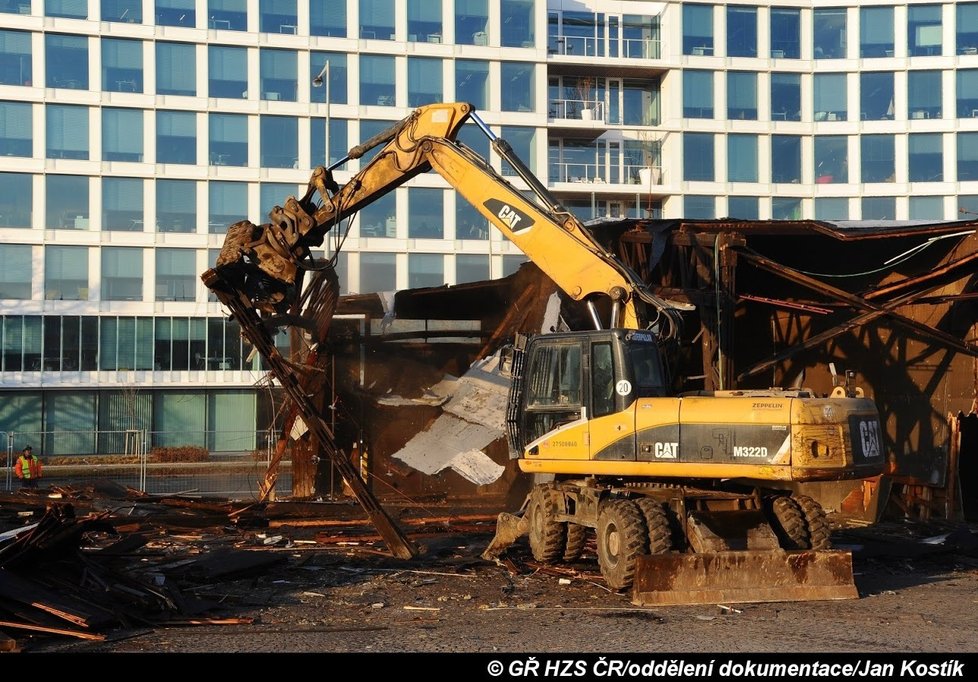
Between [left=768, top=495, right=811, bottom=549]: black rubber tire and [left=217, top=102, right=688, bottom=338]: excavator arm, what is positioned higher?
[left=217, top=102, right=688, bottom=338]: excavator arm

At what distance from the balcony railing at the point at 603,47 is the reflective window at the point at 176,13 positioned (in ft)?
56.1

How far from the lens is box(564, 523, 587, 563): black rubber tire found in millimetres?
14984

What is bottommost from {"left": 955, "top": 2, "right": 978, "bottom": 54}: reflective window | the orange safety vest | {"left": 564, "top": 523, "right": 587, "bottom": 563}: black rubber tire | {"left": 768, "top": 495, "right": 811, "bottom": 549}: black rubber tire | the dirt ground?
the orange safety vest

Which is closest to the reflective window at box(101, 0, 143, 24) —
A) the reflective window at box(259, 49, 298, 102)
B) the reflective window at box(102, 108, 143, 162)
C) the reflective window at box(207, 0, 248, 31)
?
the reflective window at box(207, 0, 248, 31)

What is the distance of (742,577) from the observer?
41.1 feet

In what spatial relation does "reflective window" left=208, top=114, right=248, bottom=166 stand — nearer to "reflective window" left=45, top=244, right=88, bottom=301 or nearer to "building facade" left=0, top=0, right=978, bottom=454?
"building facade" left=0, top=0, right=978, bottom=454

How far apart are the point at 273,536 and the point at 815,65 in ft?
160

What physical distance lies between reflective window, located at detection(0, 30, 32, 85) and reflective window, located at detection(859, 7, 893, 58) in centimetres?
4044

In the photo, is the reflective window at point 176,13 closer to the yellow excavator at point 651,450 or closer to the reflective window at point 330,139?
the reflective window at point 330,139

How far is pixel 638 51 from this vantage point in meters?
58.2

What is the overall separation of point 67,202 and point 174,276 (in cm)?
557

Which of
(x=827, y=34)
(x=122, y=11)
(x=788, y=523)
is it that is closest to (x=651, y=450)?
(x=788, y=523)

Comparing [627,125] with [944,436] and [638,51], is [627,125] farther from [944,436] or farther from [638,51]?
[944,436]
